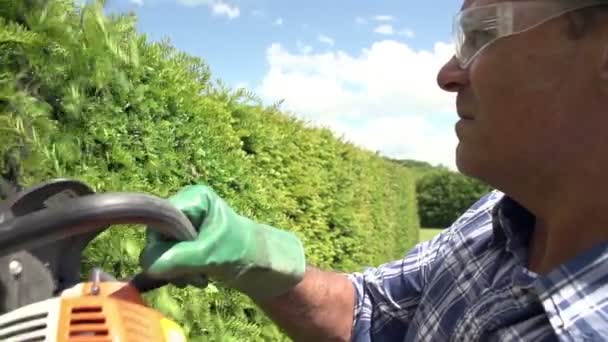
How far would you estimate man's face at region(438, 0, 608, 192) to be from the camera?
4.99 feet

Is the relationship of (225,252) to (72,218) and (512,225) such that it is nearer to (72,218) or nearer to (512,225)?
(72,218)

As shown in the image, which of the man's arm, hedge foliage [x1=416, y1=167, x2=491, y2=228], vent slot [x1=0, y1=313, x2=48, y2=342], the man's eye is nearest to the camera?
vent slot [x1=0, y1=313, x2=48, y2=342]

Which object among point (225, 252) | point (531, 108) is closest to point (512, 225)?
point (531, 108)

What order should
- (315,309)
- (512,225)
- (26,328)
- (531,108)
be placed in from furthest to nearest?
1. (315,309)
2. (512,225)
3. (531,108)
4. (26,328)

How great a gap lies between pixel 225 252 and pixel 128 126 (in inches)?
40.1

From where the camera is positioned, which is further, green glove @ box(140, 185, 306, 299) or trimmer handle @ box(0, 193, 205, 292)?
green glove @ box(140, 185, 306, 299)

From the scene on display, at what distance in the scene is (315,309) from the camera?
2105mm

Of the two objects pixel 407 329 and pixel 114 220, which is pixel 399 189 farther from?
pixel 114 220

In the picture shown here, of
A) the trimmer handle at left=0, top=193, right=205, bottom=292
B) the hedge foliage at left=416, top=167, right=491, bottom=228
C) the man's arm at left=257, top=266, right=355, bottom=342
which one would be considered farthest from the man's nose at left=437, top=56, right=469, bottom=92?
the hedge foliage at left=416, top=167, right=491, bottom=228

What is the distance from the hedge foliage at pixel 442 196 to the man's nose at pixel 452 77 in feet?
101

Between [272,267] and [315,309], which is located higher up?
[272,267]

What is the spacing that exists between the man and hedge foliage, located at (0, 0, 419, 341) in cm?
47

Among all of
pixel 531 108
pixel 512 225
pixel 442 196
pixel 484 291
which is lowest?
pixel 442 196

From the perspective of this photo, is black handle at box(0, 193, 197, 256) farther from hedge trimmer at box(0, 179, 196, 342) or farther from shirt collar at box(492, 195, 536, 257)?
shirt collar at box(492, 195, 536, 257)
